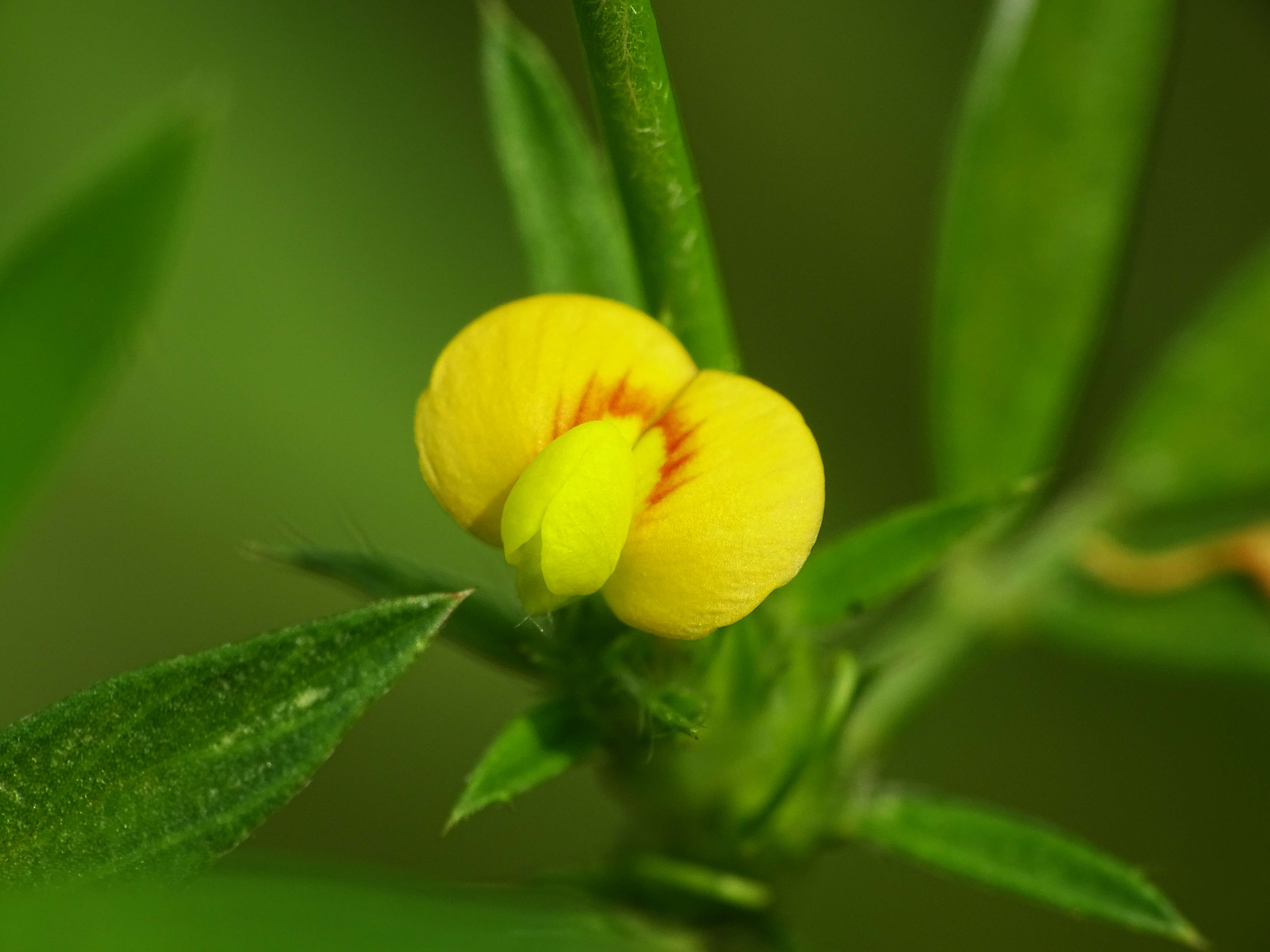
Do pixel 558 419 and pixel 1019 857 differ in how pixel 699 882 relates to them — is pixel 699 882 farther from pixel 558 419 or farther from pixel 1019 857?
pixel 558 419

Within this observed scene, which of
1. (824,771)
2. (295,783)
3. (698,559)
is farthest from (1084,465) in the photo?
(295,783)

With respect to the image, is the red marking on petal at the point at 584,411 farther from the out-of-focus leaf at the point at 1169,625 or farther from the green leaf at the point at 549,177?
the out-of-focus leaf at the point at 1169,625

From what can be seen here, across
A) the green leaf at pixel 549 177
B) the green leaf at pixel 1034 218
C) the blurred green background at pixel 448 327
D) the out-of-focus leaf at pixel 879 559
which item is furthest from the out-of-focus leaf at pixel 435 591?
the blurred green background at pixel 448 327

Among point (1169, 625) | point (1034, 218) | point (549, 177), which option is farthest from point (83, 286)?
point (1169, 625)

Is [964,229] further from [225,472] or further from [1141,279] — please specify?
[225,472]

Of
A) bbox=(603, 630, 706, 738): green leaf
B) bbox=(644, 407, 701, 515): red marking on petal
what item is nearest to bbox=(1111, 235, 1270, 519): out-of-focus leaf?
bbox=(603, 630, 706, 738): green leaf

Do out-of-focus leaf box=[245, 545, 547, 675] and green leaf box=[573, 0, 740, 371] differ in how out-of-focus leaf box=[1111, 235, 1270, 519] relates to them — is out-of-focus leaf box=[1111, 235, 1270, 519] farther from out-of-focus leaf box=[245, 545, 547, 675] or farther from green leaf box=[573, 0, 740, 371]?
out-of-focus leaf box=[245, 545, 547, 675]
